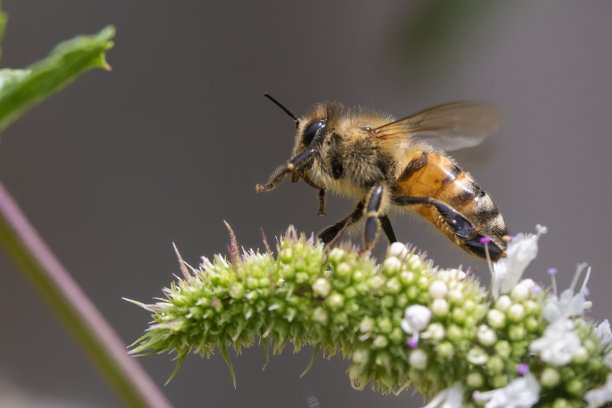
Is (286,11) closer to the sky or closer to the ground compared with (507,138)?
closer to the sky

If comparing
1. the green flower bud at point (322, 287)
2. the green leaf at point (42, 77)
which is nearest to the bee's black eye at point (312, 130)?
the green flower bud at point (322, 287)

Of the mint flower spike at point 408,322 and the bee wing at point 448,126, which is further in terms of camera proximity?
the bee wing at point 448,126

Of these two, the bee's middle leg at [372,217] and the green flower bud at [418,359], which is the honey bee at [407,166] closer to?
the bee's middle leg at [372,217]

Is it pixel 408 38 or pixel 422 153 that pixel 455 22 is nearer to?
pixel 408 38

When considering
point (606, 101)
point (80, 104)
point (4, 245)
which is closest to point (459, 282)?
point (4, 245)

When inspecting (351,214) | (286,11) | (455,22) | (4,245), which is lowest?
(351,214)
